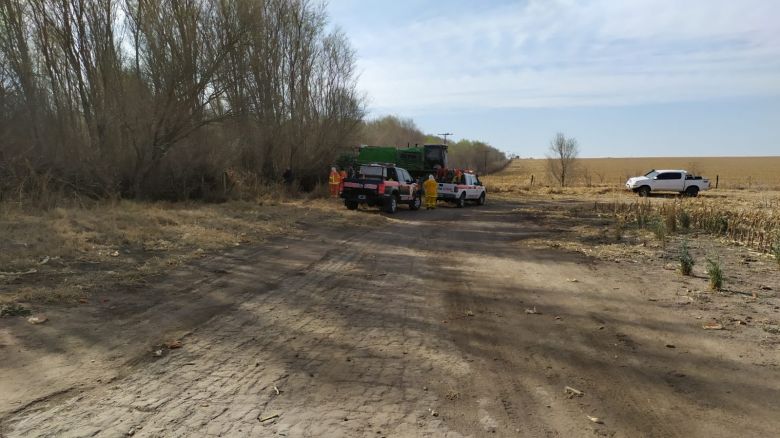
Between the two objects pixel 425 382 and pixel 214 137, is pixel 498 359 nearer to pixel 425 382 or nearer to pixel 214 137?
pixel 425 382

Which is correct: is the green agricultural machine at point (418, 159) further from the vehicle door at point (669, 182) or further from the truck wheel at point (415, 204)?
the vehicle door at point (669, 182)

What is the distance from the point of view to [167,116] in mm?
18812

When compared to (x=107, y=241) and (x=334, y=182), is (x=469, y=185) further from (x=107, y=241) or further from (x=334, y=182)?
(x=107, y=241)

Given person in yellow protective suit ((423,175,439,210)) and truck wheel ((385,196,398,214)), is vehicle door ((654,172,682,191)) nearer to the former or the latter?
person in yellow protective suit ((423,175,439,210))

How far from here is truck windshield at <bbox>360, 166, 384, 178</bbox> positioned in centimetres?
2120

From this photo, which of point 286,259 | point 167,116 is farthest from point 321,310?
point 167,116

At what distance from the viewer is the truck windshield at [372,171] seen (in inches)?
835

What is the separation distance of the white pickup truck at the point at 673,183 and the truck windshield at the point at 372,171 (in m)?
25.6

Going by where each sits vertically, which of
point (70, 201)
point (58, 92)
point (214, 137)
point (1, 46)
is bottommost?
point (70, 201)

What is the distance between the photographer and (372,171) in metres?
21.3

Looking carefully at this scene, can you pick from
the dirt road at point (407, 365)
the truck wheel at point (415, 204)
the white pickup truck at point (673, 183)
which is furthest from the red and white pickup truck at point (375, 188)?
the white pickup truck at point (673, 183)

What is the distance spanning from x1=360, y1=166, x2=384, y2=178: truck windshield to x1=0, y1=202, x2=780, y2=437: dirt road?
12.9 metres

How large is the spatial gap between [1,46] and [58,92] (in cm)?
219

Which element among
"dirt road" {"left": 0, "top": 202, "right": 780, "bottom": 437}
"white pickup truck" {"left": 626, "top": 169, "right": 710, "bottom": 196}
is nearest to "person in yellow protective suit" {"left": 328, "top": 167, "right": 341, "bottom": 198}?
"dirt road" {"left": 0, "top": 202, "right": 780, "bottom": 437}
